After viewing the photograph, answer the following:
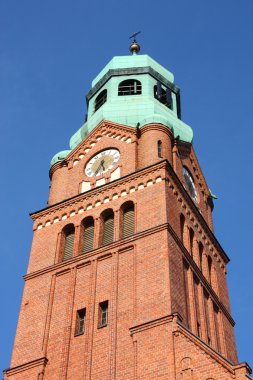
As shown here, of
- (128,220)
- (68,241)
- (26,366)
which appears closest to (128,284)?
(128,220)

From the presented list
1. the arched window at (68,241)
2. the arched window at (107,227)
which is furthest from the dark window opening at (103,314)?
the arched window at (68,241)

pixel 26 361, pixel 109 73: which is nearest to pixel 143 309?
pixel 26 361

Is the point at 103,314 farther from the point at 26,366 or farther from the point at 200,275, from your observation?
the point at 200,275

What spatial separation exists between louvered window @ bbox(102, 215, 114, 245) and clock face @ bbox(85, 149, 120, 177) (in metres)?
A: 3.68

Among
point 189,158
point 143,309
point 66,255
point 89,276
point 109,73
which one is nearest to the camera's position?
point 143,309

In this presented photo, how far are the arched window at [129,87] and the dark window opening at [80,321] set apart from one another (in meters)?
16.8

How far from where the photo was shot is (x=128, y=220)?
3203 cm

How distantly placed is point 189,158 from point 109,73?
806 cm

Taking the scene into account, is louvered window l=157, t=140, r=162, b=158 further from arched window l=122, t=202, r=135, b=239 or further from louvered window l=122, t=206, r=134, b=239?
louvered window l=122, t=206, r=134, b=239

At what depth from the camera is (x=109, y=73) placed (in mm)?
43906

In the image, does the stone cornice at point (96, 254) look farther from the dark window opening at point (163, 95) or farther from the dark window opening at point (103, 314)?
the dark window opening at point (163, 95)

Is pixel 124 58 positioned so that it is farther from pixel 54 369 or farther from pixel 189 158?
pixel 54 369

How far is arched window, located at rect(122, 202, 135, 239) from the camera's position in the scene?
31312 millimetres

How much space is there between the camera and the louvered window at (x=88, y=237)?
3200 cm
